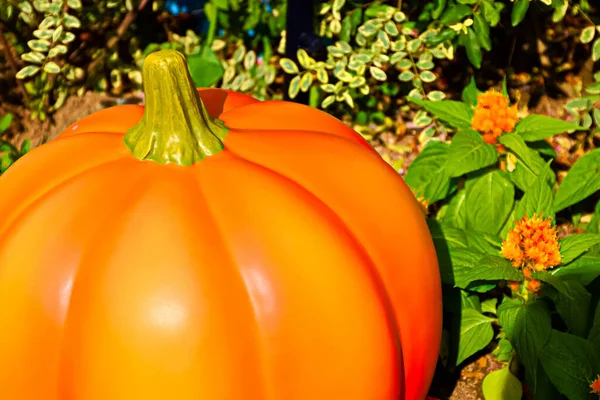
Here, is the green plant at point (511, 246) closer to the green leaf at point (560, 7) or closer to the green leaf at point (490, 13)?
the green leaf at point (490, 13)

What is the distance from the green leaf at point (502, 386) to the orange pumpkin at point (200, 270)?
0.53 metres

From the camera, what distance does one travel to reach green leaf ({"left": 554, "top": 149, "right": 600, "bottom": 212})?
2160 millimetres

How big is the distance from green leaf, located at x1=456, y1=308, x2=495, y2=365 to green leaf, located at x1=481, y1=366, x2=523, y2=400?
0.28 feet

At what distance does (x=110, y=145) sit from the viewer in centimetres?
154

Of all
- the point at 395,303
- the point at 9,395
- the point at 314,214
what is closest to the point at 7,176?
the point at 9,395

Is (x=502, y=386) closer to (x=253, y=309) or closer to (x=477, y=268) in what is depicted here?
(x=477, y=268)

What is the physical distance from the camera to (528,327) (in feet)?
5.97

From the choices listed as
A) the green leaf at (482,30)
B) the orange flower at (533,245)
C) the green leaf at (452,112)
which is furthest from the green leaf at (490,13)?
the orange flower at (533,245)

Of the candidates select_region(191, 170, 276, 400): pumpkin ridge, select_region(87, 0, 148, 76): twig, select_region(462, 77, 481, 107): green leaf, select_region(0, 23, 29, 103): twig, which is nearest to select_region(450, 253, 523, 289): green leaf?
select_region(462, 77, 481, 107): green leaf

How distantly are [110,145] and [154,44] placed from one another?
1776mm

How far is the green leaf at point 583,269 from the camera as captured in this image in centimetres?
189

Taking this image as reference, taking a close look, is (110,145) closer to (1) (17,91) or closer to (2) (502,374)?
(2) (502,374)

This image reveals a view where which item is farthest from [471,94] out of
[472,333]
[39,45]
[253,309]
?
[39,45]

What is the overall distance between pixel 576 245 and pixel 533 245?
0.14 metres
